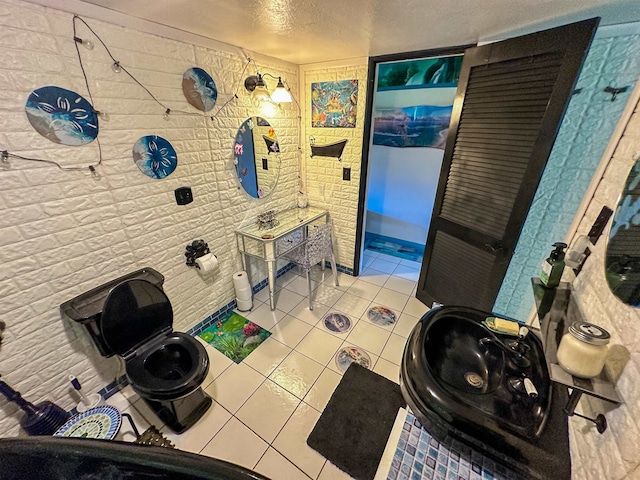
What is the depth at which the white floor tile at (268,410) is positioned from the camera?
1.54m

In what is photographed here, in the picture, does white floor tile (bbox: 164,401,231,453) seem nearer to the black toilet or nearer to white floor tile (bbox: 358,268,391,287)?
the black toilet

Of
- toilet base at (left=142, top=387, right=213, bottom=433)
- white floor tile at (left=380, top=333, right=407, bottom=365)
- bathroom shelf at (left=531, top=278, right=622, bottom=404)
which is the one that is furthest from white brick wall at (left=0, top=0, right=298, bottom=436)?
bathroom shelf at (left=531, top=278, right=622, bottom=404)

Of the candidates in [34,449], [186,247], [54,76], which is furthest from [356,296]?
[54,76]

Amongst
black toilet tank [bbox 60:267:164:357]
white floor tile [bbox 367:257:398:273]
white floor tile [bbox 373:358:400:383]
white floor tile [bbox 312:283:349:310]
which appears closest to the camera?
black toilet tank [bbox 60:267:164:357]

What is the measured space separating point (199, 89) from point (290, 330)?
2036 millimetres

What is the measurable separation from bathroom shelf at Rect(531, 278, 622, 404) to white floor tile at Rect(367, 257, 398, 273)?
1.93m

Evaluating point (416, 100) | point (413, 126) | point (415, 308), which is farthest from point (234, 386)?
point (416, 100)

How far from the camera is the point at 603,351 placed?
0.71 metres

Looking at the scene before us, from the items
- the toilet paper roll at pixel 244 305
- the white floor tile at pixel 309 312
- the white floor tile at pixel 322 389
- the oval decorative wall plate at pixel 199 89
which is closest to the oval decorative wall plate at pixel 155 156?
the oval decorative wall plate at pixel 199 89

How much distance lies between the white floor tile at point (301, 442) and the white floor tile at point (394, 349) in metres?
Answer: 0.72

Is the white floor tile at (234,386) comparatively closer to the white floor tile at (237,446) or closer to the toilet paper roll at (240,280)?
the white floor tile at (237,446)

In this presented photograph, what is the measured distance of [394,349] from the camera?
2.08 m

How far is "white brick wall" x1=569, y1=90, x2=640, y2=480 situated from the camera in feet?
2.14

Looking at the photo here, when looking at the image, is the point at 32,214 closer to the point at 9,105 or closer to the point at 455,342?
the point at 9,105
